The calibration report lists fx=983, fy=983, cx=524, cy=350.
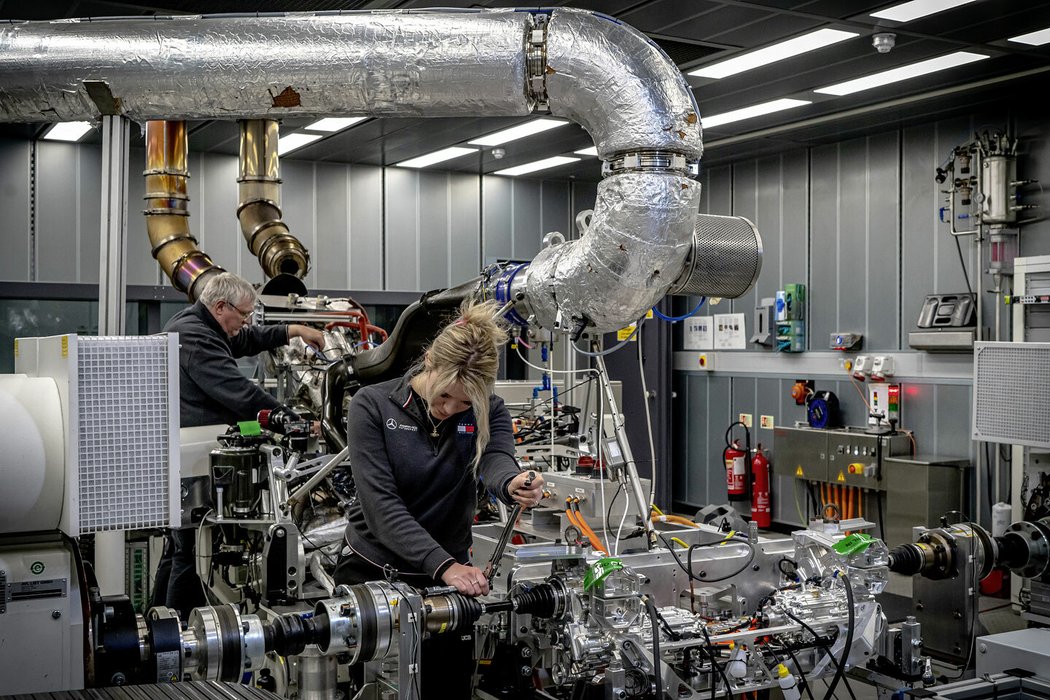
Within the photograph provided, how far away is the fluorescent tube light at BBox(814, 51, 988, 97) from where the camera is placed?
16.9 ft

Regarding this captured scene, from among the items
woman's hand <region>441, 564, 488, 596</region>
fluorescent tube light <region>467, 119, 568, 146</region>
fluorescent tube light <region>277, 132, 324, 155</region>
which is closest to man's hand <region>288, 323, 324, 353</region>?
woman's hand <region>441, 564, 488, 596</region>

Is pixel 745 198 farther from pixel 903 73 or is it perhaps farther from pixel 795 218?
pixel 903 73

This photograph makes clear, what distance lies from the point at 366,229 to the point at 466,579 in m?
6.32

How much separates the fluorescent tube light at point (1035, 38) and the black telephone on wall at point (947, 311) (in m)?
1.77

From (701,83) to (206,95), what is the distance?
3442 mm

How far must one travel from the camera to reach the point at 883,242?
6.91 meters

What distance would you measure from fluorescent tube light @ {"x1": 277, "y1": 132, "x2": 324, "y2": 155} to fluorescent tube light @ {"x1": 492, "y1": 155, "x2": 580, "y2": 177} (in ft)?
6.23

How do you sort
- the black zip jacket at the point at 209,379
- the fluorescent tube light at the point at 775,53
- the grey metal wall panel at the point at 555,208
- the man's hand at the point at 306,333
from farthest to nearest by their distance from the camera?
the grey metal wall panel at the point at 555,208, the fluorescent tube light at the point at 775,53, the man's hand at the point at 306,333, the black zip jacket at the point at 209,379

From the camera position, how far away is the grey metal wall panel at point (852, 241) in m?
7.05

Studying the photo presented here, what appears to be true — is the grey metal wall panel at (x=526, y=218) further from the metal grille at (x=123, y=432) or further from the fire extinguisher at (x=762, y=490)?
the metal grille at (x=123, y=432)

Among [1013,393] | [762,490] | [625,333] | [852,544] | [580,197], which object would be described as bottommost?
[762,490]

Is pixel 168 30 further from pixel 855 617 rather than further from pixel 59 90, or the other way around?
pixel 855 617

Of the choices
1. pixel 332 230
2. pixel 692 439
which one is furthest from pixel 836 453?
pixel 332 230

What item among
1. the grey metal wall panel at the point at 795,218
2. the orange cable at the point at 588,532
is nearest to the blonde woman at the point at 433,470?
the orange cable at the point at 588,532
